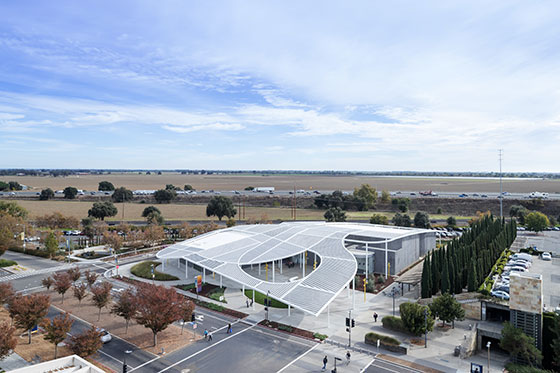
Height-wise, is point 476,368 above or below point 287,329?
above

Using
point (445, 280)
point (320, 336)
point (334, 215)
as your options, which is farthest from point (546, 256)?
point (334, 215)

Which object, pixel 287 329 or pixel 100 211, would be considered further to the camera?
pixel 100 211

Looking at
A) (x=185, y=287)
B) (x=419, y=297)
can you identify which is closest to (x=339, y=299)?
(x=419, y=297)

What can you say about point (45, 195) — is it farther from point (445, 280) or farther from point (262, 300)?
point (445, 280)

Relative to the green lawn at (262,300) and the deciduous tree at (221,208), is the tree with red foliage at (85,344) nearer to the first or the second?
the green lawn at (262,300)

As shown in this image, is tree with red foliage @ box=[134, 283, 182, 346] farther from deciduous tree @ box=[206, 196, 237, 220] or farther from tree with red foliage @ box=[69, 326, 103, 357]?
deciduous tree @ box=[206, 196, 237, 220]

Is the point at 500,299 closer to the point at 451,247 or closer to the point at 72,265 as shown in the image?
the point at 451,247

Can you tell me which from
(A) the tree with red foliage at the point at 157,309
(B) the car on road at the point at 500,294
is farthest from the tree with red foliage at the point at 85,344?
(B) the car on road at the point at 500,294
